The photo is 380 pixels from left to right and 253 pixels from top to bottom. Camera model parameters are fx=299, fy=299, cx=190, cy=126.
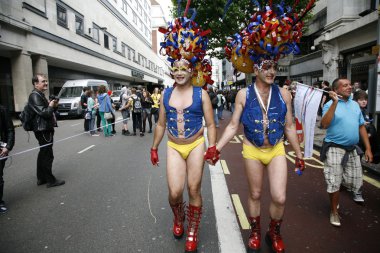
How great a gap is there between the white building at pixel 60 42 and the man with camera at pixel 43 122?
13.1 metres

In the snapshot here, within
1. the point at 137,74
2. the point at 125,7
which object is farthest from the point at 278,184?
the point at 137,74

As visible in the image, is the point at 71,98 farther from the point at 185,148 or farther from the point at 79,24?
the point at 185,148

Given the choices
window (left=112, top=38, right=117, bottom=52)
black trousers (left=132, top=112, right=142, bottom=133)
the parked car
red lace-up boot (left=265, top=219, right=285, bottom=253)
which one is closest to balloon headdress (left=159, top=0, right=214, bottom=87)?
red lace-up boot (left=265, top=219, right=285, bottom=253)

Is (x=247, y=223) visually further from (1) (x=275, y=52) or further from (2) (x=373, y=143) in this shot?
(2) (x=373, y=143)

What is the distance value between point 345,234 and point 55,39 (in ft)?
75.0

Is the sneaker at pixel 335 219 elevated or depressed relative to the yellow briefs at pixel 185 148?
depressed

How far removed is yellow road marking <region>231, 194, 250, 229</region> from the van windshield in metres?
17.2

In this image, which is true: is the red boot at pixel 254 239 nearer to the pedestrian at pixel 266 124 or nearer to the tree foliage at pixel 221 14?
the pedestrian at pixel 266 124

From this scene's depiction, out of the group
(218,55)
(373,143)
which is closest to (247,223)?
(373,143)

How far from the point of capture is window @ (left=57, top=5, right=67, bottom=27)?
22469 millimetres

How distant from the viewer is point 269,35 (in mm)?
2957

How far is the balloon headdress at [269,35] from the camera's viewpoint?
2967mm

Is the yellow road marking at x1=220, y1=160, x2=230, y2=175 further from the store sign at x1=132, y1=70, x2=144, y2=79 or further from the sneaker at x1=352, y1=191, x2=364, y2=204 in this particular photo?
the store sign at x1=132, y1=70, x2=144, y2=79

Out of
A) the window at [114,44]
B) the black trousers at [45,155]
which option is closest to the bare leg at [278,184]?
the black trousers at [45,155]
